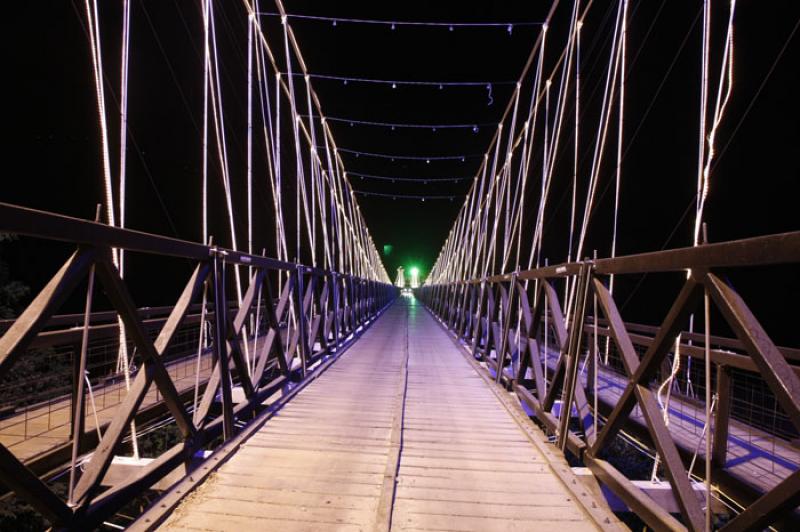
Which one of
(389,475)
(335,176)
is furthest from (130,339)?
(335,176)

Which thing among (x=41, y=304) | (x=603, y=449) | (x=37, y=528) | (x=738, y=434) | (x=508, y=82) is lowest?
(x=37, y=528)

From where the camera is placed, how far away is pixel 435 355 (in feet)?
22.5

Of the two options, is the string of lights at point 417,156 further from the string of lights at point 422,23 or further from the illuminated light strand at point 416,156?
the string of lights at point 422,23

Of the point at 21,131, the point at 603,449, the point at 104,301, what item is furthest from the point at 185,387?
the point at 104,301

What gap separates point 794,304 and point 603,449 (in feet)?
66.5

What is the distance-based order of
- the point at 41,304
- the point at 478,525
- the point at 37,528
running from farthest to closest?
the point at 37,528 < the point at 478,525 < the point at 41,304

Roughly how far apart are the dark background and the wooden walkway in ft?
12.5

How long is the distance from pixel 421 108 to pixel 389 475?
9934 mm

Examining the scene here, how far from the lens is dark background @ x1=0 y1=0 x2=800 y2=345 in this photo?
327 inches

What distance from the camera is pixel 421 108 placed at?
10.9 metres

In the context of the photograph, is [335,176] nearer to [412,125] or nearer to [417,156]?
[417,156]

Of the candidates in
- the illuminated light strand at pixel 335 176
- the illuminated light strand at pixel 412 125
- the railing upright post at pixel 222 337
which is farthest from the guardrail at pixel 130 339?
the illuminated light strand at pixel 412 125

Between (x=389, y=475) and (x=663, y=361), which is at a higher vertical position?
(x=663, y=361)

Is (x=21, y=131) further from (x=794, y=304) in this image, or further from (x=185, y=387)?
(x=794, y=304)
